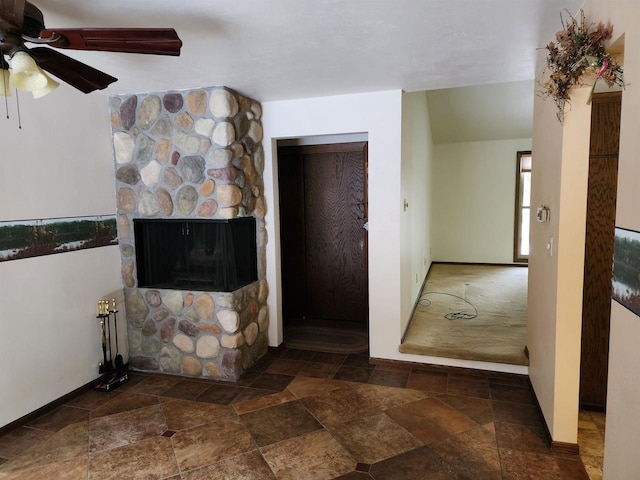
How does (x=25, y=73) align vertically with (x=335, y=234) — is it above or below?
above

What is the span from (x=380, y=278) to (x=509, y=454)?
1.62m

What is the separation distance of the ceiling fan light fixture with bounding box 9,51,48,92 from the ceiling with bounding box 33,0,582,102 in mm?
475

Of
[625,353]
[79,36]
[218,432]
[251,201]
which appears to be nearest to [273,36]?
[79,36]

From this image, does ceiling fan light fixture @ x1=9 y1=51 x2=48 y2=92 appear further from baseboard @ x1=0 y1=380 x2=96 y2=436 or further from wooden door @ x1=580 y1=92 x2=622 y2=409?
wooden door @ x1=580 y1=92 x2=622 y2=409

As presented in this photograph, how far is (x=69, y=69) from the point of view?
1.82 meters

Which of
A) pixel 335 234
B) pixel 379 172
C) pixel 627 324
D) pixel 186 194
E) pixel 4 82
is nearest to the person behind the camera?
pixel 627 324

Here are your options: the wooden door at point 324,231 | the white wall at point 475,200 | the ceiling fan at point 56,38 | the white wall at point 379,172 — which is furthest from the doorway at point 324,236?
the white wall at point 475,200

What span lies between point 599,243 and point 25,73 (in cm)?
315

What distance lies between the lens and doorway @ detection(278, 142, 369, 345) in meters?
4.46

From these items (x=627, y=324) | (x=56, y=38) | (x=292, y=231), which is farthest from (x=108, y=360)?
(x=627, y=324)

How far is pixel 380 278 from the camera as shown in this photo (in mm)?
3547

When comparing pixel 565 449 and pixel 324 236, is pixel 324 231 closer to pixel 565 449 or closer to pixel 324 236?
pixel 324 236

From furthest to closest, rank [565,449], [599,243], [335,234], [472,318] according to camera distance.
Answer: [335,234] < [472,318] < [599,243] < [565,449]

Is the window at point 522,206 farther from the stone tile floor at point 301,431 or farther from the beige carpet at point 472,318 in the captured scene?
the stone tile floor at point 301,431
